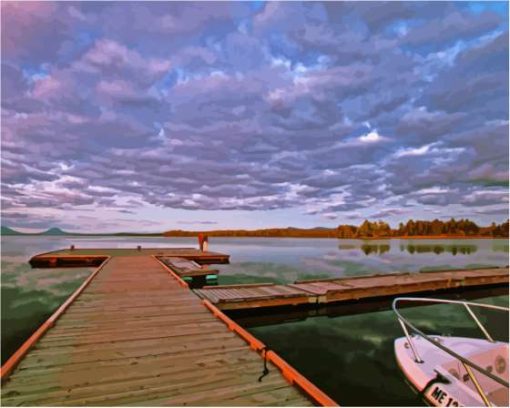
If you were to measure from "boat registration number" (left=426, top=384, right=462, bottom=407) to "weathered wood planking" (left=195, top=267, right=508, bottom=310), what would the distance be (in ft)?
20.9

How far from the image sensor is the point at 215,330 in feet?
20.5

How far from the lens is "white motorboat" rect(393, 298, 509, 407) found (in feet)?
16.2

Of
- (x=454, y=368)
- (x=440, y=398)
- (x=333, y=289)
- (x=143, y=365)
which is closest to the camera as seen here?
(x=143, y=365)

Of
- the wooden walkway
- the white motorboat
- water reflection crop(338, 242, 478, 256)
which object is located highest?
the wooden walkway

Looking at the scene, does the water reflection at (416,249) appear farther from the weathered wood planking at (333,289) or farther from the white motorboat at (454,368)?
the white motorboat at (454,368)

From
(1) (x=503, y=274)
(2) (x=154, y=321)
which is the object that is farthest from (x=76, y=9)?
(1) (x=503, y=274)

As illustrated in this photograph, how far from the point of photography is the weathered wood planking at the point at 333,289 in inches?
440

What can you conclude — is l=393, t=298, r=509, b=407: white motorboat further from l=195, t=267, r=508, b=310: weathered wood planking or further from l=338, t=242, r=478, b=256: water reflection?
l=338, t=242, r=478, b=256: water reflection

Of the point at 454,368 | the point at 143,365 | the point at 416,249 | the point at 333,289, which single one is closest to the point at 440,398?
the point at 454,368

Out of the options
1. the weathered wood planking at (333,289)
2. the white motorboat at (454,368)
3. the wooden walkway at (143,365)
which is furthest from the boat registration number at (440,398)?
the weathered wood planking at (333,289)

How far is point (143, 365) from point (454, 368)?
211 inches

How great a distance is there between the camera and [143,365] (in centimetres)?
457

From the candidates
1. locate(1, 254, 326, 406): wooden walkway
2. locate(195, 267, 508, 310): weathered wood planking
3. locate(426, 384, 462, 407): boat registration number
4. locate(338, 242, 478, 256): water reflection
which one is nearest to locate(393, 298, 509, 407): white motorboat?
locate(426, 384, 462, 407): boat registration number

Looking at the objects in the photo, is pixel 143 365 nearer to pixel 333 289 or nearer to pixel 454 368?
pixel 454 368
